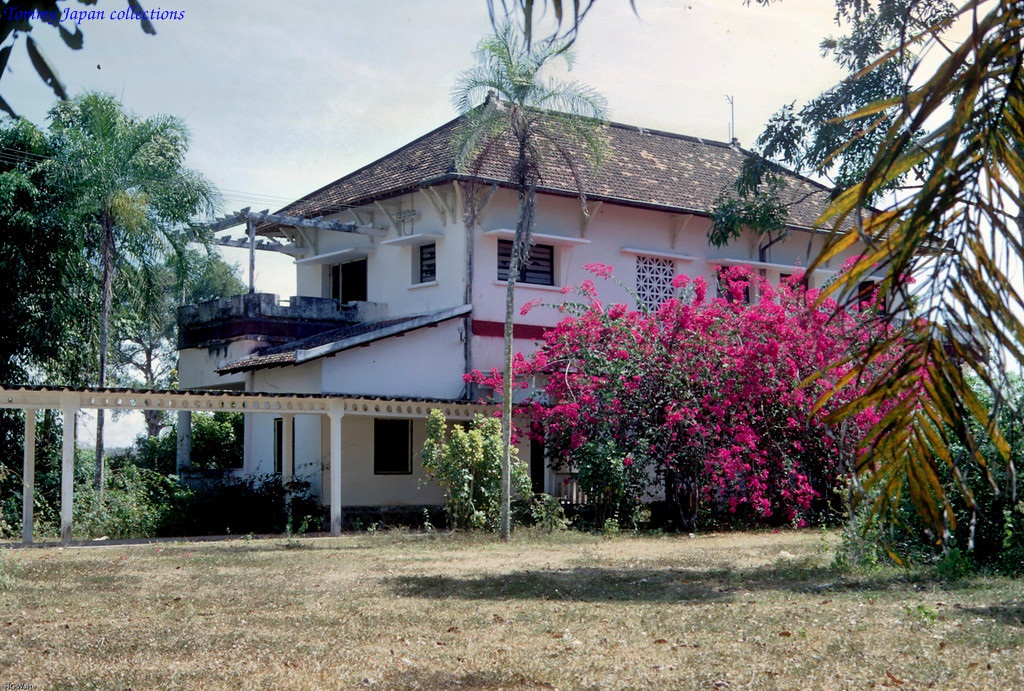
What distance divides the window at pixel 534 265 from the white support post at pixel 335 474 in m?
5.21

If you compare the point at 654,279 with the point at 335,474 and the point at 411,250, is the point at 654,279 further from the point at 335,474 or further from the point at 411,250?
the point at 335,474

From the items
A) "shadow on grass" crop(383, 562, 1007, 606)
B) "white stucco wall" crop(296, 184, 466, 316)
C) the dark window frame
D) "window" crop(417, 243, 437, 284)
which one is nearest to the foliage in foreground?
"shadow on grass" crop(383, 562, 1007, 606)

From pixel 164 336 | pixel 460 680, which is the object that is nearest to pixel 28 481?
pixel 460 680

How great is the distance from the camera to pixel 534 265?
23422 mm

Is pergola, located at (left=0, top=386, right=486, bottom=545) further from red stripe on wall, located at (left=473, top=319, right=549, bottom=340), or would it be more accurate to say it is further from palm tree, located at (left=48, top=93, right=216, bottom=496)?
palm tree, located at (left=48, top=93, right=216, bottom=496)

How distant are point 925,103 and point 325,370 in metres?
18.8

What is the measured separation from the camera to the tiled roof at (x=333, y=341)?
20547 millimetres

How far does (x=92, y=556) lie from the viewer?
15.5 meters

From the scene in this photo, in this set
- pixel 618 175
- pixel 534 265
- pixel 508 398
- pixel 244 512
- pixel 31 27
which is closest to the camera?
pixel 31 27

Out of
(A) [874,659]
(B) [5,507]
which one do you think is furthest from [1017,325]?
(B) [5,507]

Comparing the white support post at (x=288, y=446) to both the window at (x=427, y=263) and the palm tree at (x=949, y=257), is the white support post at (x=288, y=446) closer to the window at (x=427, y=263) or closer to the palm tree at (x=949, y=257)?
the window at (x=427, y=263)

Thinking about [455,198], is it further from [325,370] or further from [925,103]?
[925,103]

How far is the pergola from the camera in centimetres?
1738

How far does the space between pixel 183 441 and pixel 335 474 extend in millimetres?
5984
